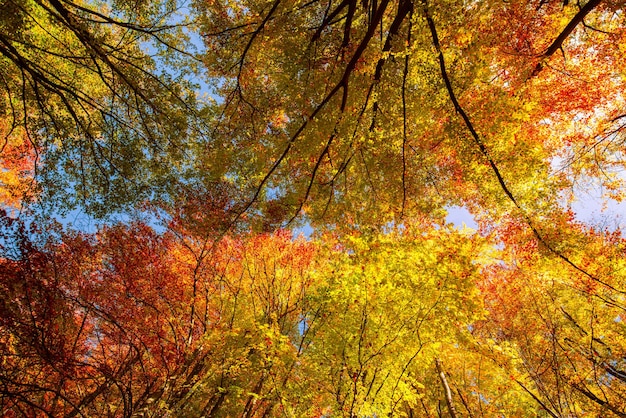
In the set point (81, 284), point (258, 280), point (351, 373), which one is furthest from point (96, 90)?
point (351, 373)

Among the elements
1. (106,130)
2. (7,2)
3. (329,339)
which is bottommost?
(329,339)

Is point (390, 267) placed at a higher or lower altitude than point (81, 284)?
higher

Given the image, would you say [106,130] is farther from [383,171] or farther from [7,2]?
[383,171]

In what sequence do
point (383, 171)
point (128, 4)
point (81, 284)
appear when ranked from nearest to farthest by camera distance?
point (128, 4)
point (383, 171)
point (81, 284)

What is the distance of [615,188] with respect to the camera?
6.61 meters

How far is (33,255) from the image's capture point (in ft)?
23.1

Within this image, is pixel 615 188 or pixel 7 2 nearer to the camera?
pixel 7 2

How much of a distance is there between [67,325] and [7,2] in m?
6.74

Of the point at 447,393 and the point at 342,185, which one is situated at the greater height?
the point at 342,185

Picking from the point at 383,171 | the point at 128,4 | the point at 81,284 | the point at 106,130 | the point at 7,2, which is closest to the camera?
the point at 7,2

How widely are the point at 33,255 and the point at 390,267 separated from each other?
8066mm

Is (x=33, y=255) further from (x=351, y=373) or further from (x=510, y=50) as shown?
(x=510, y=50)

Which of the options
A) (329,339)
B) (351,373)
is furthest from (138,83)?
(351,373)

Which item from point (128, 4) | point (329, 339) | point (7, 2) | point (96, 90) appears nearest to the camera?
point (7, 2)
